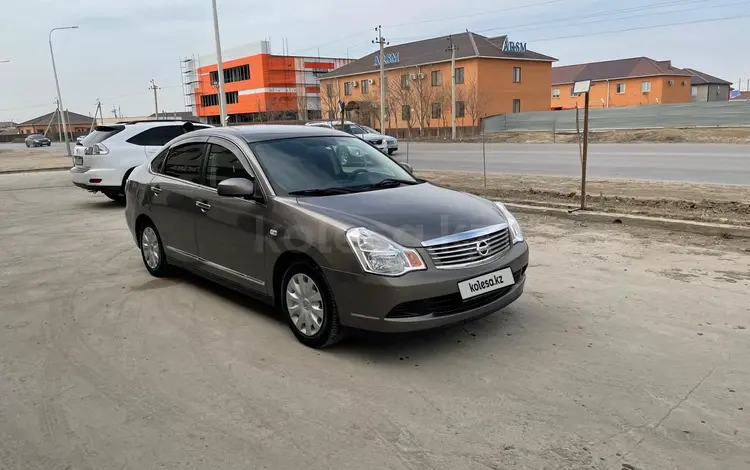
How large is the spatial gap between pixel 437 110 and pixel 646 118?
73.4 ft

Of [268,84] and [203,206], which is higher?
[268,84]

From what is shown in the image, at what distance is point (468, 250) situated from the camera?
4191mm

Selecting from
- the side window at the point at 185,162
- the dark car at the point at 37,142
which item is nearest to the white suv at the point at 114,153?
the side window at the point at 185,162

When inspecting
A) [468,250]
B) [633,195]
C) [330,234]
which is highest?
[330,234]

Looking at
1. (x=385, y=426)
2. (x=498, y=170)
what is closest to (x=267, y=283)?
(x=385, y=426)

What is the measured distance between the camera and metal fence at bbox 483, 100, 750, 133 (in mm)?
36406

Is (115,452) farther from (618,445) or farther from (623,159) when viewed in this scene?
(623,159)

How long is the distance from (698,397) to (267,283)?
10.2 ft

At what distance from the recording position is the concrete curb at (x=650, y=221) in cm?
743

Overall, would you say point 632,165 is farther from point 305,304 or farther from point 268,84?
point 268,84

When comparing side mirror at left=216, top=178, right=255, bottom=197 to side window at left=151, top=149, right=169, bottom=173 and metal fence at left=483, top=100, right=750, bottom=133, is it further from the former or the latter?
metal fence at left=483, top=100, right=750, bottom=133

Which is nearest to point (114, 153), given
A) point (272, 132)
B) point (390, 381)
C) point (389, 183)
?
point (272, 132)

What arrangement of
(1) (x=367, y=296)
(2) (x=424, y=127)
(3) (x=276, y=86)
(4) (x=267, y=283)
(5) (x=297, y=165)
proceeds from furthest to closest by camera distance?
1. (3) (x=276, y=86)
2. (2) (x=424, y=127)
3. (5) (x=297, y=165)
4. (4) (x=267, y=283)
5. (1) (x=367, y=296)

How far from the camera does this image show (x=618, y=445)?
10.1 feet
